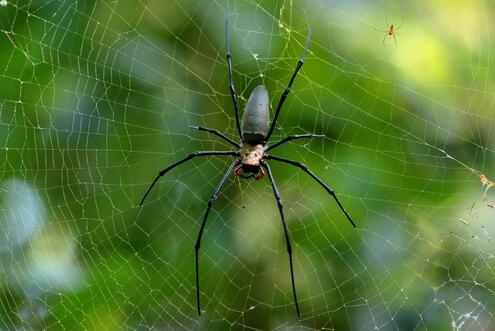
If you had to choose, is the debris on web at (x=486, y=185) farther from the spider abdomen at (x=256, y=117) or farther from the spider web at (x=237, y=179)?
the spider abdomen at (x=256, y=117)

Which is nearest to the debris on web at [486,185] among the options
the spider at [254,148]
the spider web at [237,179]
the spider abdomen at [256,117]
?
the spider web at [237,179]

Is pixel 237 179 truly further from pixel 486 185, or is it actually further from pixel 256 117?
pixel 486 185

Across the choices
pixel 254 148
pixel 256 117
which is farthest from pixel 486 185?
pixel 256 117

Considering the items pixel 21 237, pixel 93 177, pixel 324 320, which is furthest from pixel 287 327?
pixel 21 237

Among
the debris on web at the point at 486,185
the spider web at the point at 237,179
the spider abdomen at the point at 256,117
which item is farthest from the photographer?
the debris on web at the point at 486,185

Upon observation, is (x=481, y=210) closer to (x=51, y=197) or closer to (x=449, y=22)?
(x=449, y=22)

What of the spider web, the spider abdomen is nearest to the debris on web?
the spider web
